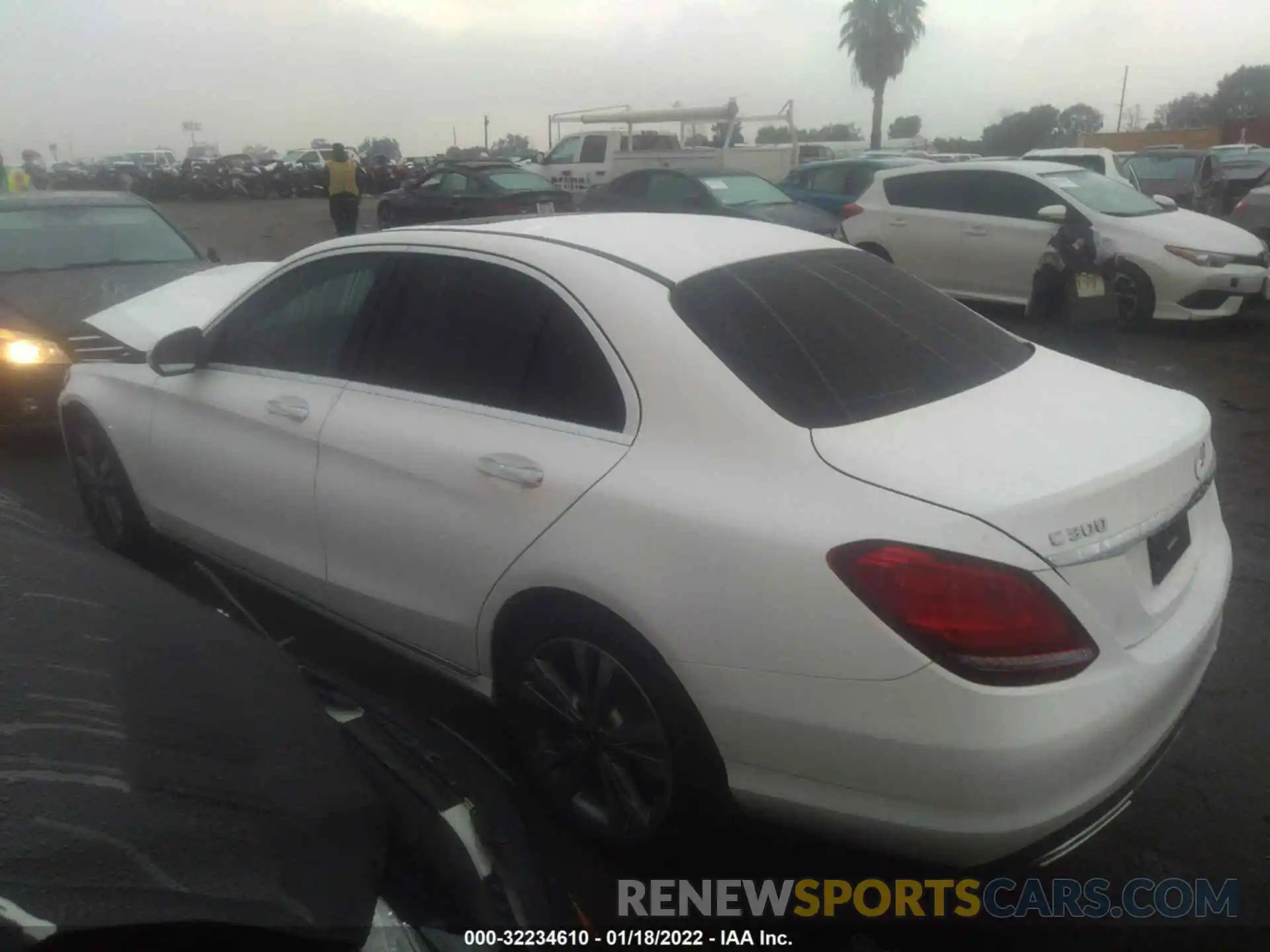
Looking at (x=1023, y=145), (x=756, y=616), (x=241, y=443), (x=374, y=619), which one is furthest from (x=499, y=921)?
(x=1023, y=145)

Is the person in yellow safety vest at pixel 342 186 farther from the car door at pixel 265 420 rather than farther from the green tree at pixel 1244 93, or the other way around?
the green tree at pixel 1244 93

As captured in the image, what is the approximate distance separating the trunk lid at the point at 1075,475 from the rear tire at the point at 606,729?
70 centimetres

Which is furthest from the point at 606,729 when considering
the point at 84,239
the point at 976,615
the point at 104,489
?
the point at 84,239

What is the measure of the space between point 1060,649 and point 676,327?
45.3 inches

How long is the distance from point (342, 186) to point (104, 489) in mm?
10649

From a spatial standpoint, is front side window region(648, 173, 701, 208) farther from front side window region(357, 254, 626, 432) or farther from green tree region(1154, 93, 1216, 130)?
green tree region(1154, 93, 1216, 130)

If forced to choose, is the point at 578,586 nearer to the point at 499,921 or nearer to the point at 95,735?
the point at 499,921

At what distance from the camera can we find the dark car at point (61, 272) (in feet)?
19.1

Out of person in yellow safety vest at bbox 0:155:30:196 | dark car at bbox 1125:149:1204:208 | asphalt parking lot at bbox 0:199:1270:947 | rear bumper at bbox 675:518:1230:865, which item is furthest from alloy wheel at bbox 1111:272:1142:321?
person in yellow safety vest at bbox 0:155:30:196

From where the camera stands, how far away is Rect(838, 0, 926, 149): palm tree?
43844 millimetres

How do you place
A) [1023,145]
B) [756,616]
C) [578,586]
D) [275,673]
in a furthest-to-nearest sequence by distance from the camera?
[1023,145]
[578,586]
[756,616]
[275,673]

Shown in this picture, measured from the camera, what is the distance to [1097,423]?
252 centimetres

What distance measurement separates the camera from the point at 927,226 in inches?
423

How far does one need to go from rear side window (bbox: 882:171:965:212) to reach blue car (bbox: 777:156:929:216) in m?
3.28
